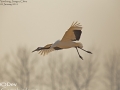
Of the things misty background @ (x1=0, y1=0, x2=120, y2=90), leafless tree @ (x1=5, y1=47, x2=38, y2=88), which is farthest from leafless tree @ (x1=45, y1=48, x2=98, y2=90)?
leafless tree @ (x1=5, y1=47, x2=38, y2=88)

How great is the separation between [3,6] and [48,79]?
0.62 m

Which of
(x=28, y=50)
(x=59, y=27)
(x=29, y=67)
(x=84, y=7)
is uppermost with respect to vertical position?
(x=84, y=7)

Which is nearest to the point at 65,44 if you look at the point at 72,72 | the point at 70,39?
the point at 70,39

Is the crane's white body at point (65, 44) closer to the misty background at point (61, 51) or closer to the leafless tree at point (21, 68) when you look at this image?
the misty background at point (61, 51)

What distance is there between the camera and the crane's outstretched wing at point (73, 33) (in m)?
1.59

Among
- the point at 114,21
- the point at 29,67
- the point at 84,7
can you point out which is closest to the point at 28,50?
the point at 29,67

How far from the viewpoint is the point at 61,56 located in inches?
63.1

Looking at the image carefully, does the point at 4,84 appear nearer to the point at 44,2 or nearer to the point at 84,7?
the point at 44,2

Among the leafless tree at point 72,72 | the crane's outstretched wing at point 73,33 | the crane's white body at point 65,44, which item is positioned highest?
the crane's outstretched wing at point 73,33

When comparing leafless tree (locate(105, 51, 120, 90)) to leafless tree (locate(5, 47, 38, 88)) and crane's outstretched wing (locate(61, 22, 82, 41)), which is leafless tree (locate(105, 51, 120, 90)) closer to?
crane's outstretched wing (locate(61, 22, 82, 41))

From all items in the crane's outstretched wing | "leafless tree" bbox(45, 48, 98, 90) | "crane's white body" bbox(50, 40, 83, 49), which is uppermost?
the crane's outstretched wing

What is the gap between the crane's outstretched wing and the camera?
1592 mm

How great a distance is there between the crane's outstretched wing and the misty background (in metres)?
0.03

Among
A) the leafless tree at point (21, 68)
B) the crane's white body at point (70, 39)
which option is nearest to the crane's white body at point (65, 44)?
the crane's white body at point (70, 39)
